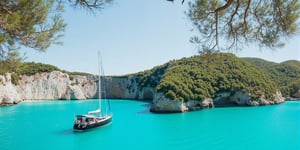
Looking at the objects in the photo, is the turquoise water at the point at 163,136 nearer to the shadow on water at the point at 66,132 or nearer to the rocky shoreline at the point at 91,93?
the shadow on water at the point at 66,132

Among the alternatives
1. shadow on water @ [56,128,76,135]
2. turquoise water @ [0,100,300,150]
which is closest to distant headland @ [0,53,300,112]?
turquoise water @ [0,100,300,150]

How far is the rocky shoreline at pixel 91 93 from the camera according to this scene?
80.1ft

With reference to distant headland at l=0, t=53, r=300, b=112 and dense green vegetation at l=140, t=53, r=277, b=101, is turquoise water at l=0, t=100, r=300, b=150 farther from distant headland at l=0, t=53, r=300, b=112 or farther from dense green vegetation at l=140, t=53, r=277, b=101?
dense green vegetation at l=140, t=53, r=277, b=101

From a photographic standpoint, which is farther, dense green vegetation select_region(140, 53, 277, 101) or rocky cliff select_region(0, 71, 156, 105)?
rocky cliff select_region(0, 71, 156, 105)

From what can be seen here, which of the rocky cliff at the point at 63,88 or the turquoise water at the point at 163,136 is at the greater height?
the rocky cliff at the point at 63,88

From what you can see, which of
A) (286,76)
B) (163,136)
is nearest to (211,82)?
(163,136)

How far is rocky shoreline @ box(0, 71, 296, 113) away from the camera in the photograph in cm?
2441

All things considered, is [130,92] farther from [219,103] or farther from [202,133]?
[202,133]

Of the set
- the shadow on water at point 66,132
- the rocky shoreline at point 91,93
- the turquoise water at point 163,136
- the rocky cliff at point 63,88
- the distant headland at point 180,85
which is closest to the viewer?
the turquoise water at point 163,136

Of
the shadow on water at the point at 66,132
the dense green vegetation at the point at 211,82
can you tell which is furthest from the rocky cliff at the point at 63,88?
the shadow on water at the point at 66,132

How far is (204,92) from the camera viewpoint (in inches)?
1036

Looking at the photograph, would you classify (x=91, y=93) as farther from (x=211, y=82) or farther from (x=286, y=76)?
(x=286, y=76)

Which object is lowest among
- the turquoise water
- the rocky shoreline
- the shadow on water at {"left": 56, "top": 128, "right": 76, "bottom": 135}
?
the turquoise water

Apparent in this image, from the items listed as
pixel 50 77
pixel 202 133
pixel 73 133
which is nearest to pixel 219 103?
pixel 202 133
